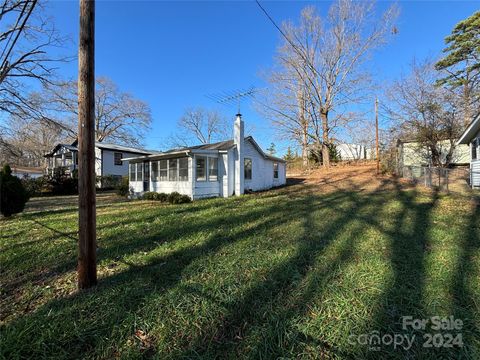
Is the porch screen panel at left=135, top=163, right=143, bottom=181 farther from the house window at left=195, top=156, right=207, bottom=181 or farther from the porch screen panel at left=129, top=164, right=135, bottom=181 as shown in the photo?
the house window at left=195, top=156, right=207, bottom=181

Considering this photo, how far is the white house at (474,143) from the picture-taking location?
1234 cm

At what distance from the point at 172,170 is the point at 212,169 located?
2345 millimetres

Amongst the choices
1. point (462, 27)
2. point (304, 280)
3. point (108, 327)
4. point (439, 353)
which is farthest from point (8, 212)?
point (462, 27)

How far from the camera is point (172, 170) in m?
14.5

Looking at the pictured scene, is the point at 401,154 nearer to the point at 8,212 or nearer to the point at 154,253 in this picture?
the point at 154,253

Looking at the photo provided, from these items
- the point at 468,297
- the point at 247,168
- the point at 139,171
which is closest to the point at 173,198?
the point at 247,168

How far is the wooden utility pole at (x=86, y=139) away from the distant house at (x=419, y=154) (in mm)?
20940

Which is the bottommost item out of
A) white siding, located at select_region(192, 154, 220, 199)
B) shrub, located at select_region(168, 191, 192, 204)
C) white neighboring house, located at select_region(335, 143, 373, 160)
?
shrub, located at select_region(168, 191, 192, 204)

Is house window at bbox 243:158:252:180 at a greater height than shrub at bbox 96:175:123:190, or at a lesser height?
greater

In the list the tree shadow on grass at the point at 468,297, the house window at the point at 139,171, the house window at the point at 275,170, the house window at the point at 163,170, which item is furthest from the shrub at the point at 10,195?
the house window at the point at 275,170

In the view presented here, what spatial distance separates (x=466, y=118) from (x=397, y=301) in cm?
2105

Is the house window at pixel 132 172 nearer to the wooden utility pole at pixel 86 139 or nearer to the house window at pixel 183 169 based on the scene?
the house window at pixel 183 169

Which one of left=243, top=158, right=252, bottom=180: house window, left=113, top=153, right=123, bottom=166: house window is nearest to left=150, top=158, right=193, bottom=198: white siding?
left=243, top=158, right=252, bottom=180: house window

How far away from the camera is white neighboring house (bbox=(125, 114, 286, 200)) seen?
1334 centimetres
